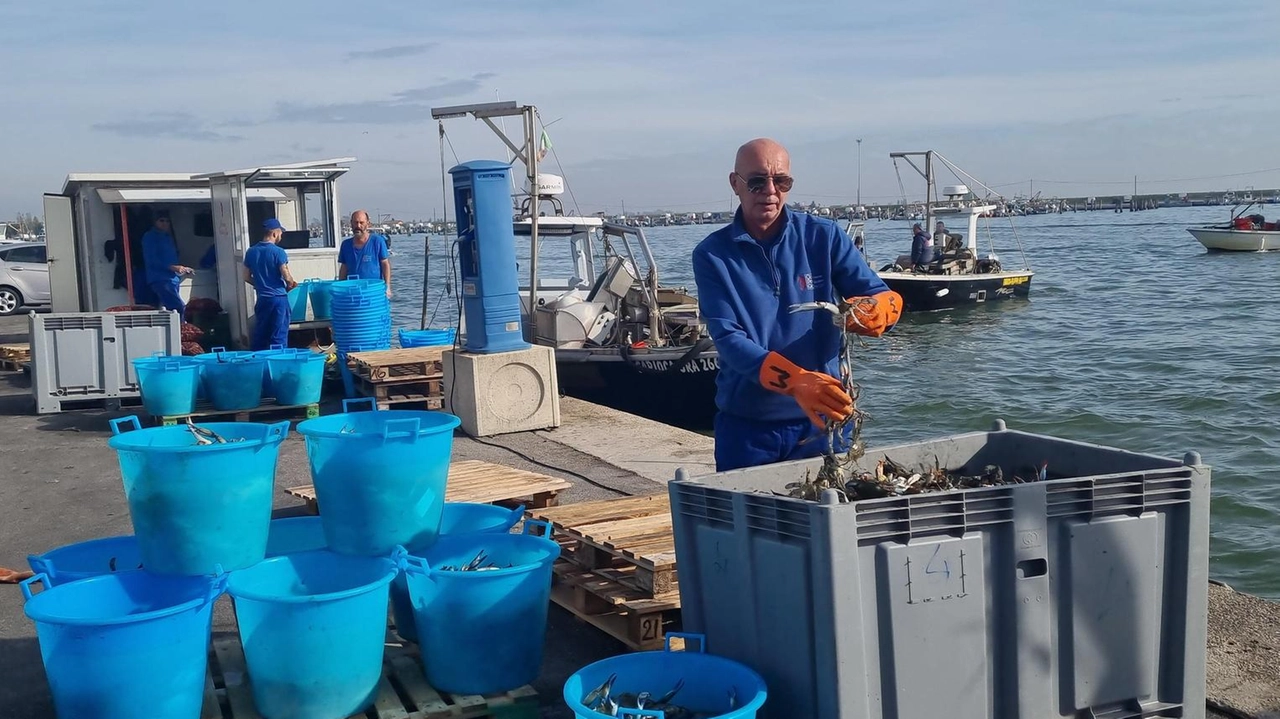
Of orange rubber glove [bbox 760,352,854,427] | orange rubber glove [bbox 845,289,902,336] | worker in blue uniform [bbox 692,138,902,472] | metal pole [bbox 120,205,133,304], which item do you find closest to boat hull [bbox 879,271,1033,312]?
metal pole [bbox 120,205,133,304]

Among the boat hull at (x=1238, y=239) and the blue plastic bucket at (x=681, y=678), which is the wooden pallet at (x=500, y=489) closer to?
the blue plastic bucket at (x=681, y=678)

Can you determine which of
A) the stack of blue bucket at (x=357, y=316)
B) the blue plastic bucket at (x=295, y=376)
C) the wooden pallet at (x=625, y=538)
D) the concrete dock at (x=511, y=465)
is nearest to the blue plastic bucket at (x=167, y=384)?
the concrete dock at (x=511, y=465)

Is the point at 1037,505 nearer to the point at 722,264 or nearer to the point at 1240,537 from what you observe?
the point at 722,264

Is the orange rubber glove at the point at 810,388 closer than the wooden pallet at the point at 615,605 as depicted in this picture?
Yes

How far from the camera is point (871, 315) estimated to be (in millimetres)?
3750

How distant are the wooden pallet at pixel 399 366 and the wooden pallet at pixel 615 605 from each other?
17.5 ft

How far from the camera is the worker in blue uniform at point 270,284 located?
1178cm

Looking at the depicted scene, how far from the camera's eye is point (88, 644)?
3246 millimetres

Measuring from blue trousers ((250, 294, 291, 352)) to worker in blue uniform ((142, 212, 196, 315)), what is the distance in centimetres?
198

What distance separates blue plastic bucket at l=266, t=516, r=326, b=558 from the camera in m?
4.52

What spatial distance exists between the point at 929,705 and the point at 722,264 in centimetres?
162

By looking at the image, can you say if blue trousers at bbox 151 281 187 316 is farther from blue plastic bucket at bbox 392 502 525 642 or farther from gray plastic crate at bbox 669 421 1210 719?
gray plastic crate at bbox 669 421 1210 719

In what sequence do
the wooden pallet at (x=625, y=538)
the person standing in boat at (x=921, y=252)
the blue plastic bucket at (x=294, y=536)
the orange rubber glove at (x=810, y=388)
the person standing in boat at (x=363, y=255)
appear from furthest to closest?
the person standing in boat at (x=921, y=252), the person standing in boat at (x=363, y=255), the blue plastic bucket at (x=294, y=536), the wooden pallet at (x=625, y=538), the orange rubber glove at (x=810, y=388)

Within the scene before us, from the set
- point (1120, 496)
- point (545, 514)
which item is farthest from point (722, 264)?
point (545, 514)
